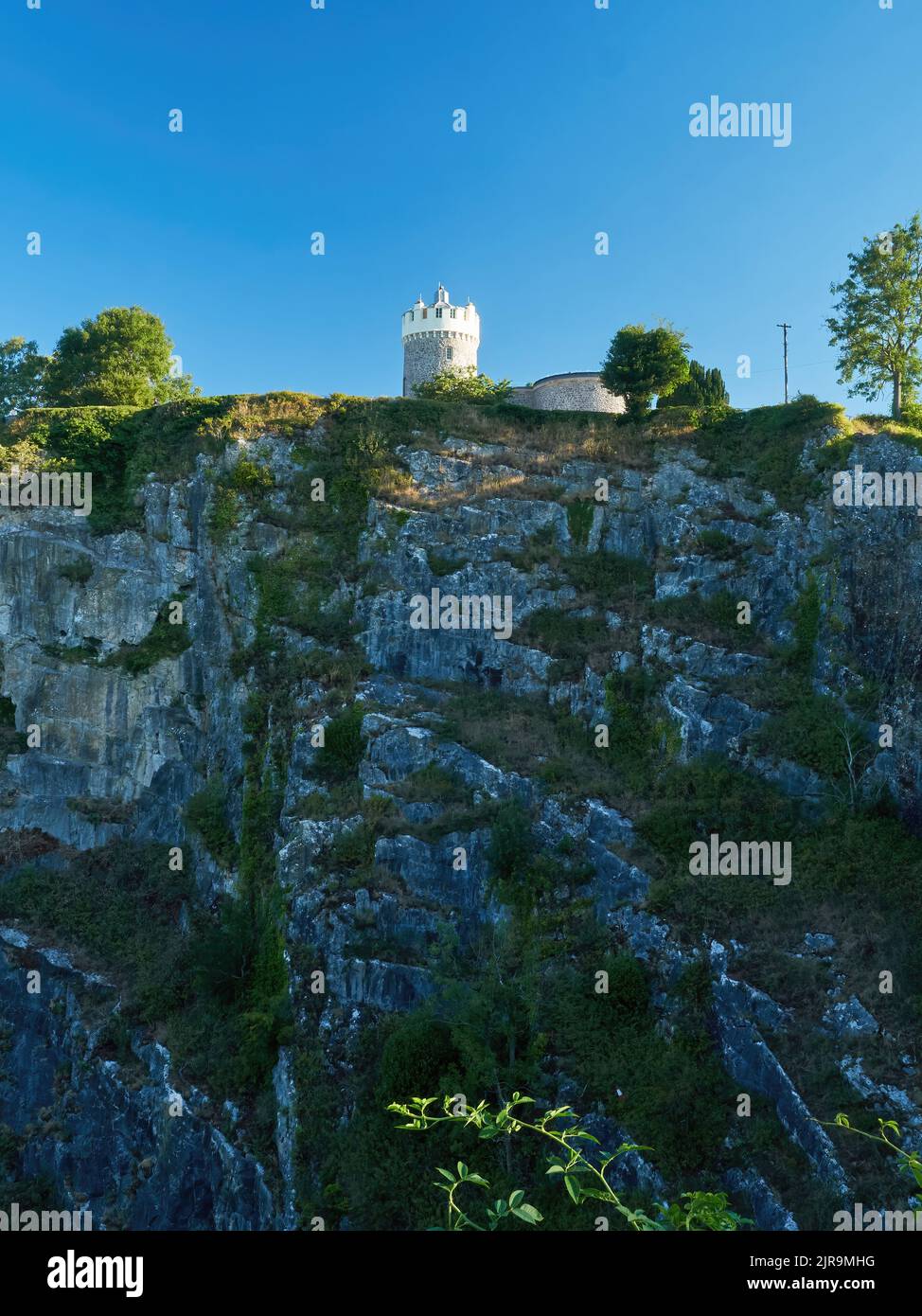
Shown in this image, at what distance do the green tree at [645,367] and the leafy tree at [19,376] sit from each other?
29.8 m

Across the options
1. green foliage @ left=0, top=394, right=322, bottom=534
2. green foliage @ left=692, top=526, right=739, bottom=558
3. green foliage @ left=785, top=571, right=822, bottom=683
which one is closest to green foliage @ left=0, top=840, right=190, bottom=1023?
green foliage @ left=0, top=394, right=322, bottom=534

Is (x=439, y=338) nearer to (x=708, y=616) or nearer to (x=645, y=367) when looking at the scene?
(x=645, y=367)

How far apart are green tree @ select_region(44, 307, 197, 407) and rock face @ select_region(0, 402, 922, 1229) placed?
11770mm

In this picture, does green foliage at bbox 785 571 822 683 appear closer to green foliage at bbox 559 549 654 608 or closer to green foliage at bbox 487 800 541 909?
green foliage at bbox 559 549 654 608

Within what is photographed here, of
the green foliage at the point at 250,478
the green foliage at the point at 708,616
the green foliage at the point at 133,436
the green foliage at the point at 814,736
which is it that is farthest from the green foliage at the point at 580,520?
the green foliage at the point at 250,478

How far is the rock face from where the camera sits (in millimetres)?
18031

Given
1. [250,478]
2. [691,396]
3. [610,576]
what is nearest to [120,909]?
[250,478]

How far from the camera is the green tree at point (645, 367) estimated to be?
36531 millimetres

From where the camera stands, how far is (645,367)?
36.6 meters

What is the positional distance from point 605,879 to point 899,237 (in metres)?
28.0
